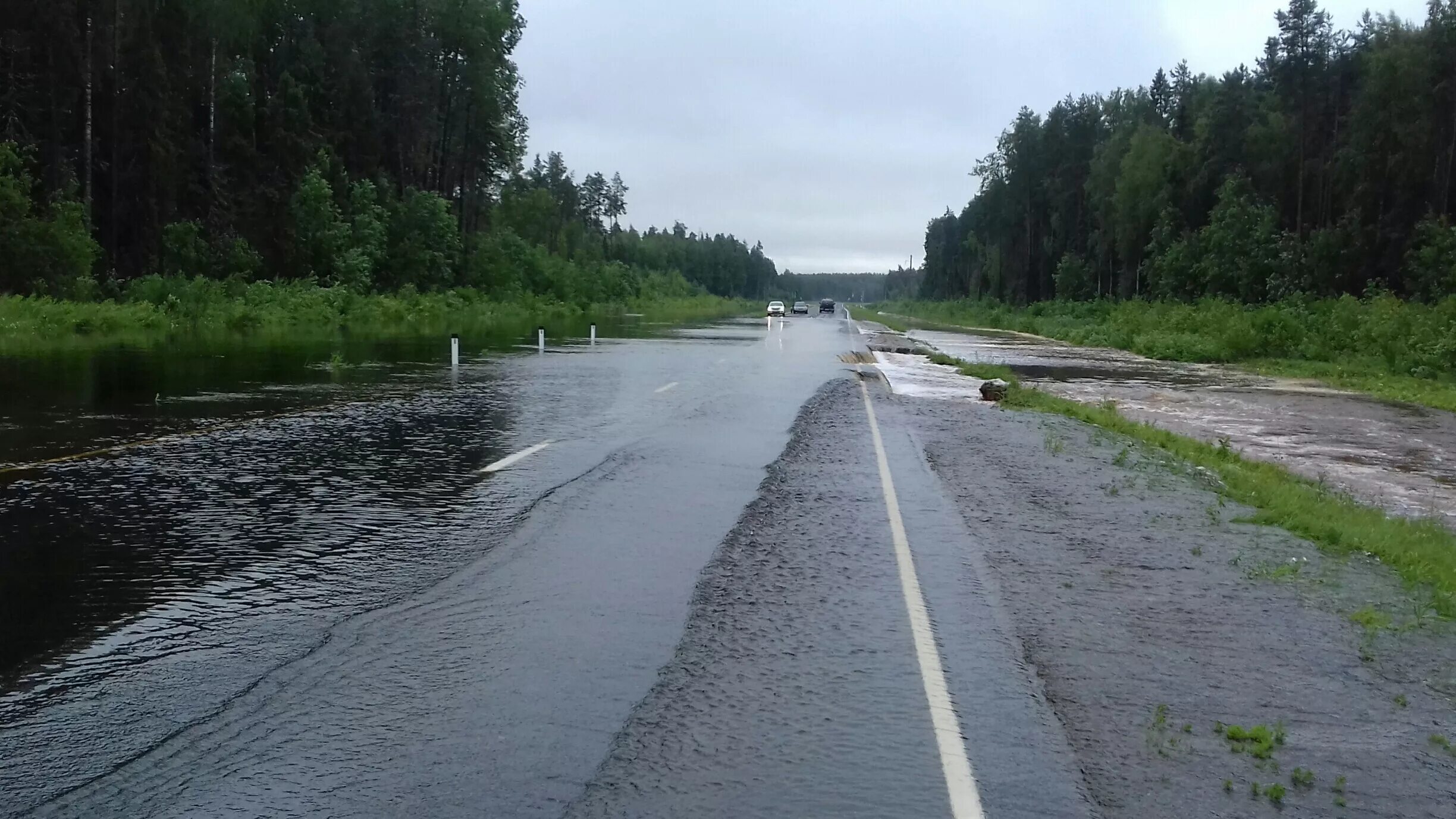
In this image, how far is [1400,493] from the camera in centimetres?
1330

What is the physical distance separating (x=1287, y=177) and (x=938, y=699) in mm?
87446

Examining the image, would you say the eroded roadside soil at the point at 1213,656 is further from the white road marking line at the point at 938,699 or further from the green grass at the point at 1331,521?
the white road marking line at the point at 938,699

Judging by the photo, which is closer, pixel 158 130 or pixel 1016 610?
pixel 1016 610

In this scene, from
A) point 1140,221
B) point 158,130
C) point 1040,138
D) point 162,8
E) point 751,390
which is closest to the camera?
point 751,390

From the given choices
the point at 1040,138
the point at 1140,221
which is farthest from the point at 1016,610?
the point at 1040,138

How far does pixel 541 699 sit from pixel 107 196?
5820 centimetres

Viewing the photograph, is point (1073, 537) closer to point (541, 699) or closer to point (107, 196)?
point (541, 699)

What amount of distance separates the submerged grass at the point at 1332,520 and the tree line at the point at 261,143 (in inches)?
1414

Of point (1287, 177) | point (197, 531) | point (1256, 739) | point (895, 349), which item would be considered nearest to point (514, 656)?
point (1256, 739)

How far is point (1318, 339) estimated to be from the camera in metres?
39.1

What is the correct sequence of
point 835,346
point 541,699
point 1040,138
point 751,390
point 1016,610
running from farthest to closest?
point 1040,138 → point 835,346 → point 751,390 → point 1016,610 → point 541,699

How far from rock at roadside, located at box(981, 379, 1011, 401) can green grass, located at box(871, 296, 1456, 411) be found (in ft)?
28.6

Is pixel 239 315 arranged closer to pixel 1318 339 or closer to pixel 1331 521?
pixel 1318 339

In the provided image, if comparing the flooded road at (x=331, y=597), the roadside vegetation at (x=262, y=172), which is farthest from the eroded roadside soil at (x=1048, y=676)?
the roadside vegetation at (x=262, y=172)
